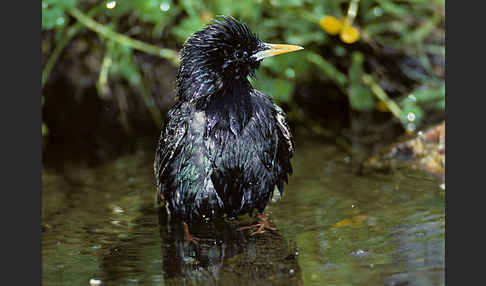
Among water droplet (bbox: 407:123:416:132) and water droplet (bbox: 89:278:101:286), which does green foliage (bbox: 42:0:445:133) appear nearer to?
water droplet (bbox: 407:123:416:132)

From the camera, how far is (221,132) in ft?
14.6

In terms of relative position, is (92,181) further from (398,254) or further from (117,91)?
(398,254)

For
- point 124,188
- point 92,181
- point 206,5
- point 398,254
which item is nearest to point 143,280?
point 398,254

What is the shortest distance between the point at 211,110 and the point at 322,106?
3.59 metres

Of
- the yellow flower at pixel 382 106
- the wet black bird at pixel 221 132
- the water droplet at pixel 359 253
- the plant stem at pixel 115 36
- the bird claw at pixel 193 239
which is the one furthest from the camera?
the yellow flower at pixel 382 106

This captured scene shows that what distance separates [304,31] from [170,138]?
121 inches

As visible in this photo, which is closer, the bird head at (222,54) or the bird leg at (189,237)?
the bird head at (222,54)

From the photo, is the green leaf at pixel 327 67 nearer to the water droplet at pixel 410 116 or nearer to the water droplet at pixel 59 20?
the water droplet at pixel 410 116

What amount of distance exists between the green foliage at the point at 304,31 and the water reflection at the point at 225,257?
2386mm

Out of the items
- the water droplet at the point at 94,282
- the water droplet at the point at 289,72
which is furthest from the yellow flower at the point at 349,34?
the water droplet at the point at 94,282

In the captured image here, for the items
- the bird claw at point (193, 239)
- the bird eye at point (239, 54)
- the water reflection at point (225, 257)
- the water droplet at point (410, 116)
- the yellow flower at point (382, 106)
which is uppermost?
the bird eye at point (239, 54)

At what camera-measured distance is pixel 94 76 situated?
305 inches

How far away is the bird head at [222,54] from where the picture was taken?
14.8 ft

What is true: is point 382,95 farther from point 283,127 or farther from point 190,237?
point 190,237
